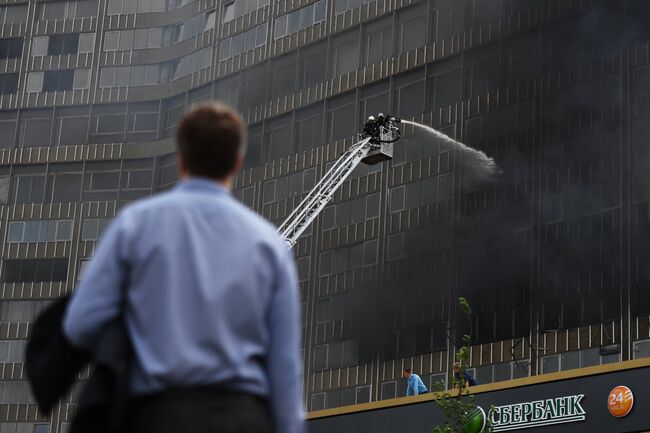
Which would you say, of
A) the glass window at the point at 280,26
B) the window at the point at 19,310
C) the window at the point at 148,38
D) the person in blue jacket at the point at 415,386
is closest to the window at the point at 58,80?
the window at the point at 148,38

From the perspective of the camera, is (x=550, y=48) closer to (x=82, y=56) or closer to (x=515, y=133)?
(x=515, y=133)

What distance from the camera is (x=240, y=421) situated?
12.6 feet

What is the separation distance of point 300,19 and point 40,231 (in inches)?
699

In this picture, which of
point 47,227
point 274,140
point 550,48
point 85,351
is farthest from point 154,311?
point 47,227

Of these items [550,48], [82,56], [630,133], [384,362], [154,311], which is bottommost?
[154,311]

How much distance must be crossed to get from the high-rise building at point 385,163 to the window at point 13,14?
0.11m

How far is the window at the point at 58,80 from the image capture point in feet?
246

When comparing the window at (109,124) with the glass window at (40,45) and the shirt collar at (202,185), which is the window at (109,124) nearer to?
the glass window at (40,45)

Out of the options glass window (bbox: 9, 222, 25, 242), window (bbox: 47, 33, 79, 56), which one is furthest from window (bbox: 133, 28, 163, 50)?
glass window (bbox: 9, 222, 25, 242)

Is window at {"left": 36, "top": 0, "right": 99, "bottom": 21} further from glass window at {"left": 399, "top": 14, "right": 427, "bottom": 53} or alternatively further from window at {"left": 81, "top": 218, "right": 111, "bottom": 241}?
glass window at {"left": 399, "top": 14, "right": 427, "bottom": 53}

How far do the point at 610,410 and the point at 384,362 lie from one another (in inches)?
978

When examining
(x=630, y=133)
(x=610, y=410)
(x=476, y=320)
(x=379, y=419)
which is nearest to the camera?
Result: (x=610, y=410)

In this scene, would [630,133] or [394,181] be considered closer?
[630,133]

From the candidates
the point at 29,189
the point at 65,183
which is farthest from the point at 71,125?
the point at 29,189
